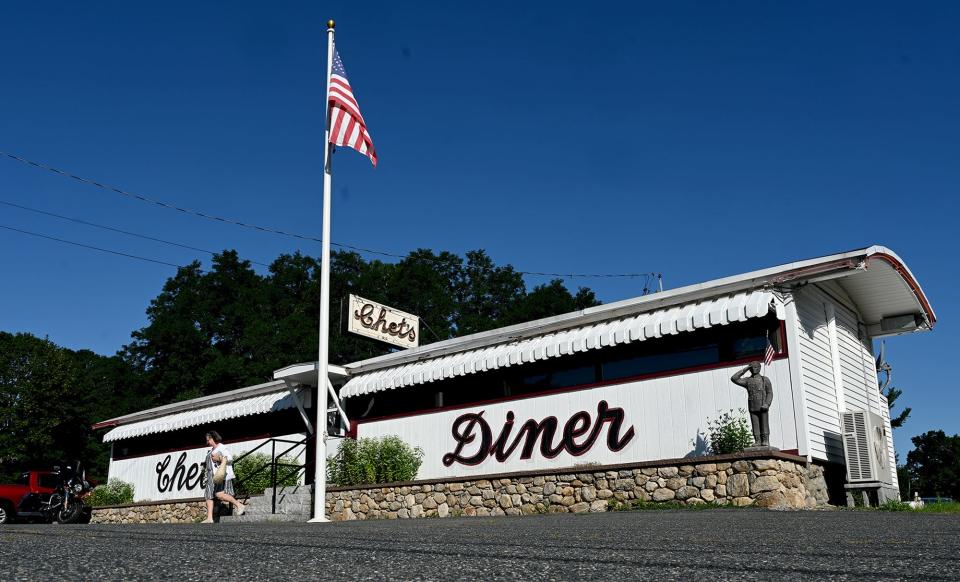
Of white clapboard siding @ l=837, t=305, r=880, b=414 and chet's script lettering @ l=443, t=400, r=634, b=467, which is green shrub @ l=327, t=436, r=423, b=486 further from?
white clapboard siding @ l=837, t=305, r=880, b=414

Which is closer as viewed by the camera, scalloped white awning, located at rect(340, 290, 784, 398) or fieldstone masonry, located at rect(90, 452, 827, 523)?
fieldstone masonry, located at rect(90, 452, 827, 523)

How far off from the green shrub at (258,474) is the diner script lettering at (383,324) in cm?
361

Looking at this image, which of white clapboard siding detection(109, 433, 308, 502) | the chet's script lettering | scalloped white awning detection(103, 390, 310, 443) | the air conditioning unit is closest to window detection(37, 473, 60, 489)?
Result: white clapboard siding detection(109, 433, 308, 502)

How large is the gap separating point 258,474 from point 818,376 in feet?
42.6

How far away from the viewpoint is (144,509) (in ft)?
73.2

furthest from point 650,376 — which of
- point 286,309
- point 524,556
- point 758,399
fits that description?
point 286,309

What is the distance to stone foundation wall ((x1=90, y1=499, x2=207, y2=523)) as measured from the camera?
20359 millimetres

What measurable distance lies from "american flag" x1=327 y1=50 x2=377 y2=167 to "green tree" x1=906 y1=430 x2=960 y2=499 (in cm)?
6891

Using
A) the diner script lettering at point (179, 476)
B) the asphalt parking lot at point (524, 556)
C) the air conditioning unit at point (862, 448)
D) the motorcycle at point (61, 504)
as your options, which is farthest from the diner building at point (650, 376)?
the asphalt parking lot at point (524, 556)

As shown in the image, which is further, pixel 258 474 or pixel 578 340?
pixel 258 474

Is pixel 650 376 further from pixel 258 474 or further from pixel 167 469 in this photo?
pixel 167 469

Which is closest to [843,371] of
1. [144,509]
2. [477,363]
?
[477,363]

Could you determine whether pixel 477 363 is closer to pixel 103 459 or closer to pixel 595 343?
pixel 595 343

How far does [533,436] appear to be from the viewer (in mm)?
15977
